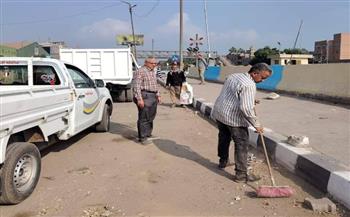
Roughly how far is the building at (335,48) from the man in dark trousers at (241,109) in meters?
81.3

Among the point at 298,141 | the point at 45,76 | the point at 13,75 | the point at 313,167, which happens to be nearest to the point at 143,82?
the point at 45,76

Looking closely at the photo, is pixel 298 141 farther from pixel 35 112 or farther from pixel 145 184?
pixel 35 112

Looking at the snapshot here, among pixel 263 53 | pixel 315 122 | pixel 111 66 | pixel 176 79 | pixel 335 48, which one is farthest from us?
pixel 263 53

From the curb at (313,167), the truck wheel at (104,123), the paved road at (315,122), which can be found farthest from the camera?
the truck wheel at (104,123)

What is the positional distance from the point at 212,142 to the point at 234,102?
9.43ft

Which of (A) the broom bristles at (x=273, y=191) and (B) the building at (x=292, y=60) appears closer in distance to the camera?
(A) the broom bristles at (x=273, y=191)

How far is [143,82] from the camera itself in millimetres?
8617

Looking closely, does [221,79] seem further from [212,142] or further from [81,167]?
[81,167]

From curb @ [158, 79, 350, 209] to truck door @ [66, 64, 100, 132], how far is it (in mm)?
3208

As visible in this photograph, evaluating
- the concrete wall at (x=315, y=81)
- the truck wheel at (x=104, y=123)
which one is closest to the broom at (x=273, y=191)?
the truck wheel at (x=104, y=123)

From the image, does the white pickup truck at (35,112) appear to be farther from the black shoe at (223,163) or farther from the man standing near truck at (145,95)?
the black shoe at (223,163)

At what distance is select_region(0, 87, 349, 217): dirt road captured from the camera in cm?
504

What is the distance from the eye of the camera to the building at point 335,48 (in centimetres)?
8466

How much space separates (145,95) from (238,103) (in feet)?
9.85
